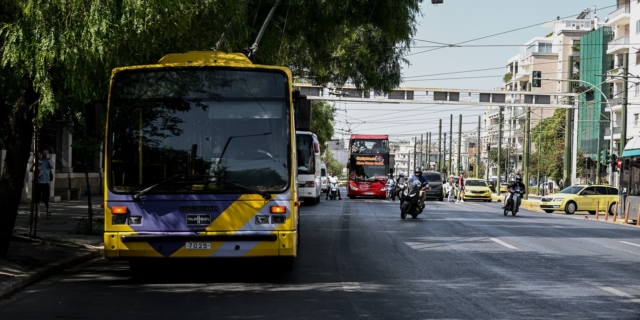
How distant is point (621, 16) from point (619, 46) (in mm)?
2867

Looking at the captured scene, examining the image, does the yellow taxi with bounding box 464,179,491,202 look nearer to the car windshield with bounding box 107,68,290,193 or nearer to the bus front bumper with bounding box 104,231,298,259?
the car windshield with bounding box 107,68,290,193

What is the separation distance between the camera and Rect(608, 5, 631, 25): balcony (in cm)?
7644

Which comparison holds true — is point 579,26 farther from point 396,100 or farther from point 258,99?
point 258,99

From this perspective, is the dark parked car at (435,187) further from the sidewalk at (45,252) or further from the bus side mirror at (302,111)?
the bus side mirror at (302,111)

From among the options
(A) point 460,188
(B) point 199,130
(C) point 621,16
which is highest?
(C) point 621,16

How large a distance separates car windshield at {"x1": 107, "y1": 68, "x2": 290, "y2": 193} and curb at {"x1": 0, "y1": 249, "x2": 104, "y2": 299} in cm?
163

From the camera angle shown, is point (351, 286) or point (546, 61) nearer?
point (351, 286)

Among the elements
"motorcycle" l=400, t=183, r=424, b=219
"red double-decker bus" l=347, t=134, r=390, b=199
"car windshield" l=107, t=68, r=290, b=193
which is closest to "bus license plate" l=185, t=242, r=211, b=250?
"car windshield" l=107, t=68, r=290, b=193

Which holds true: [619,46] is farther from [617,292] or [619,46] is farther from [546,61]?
[617,292]

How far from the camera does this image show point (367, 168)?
A: 63250mm

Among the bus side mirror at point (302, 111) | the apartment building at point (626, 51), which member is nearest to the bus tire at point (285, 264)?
the bus side mirror at point (302, 111)

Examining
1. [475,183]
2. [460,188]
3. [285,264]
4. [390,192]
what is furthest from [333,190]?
[285,264]

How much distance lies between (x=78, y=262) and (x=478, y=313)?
294 inches

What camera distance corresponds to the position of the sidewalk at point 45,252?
12.0 m
